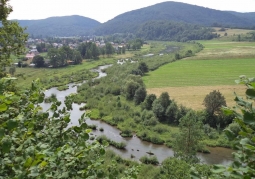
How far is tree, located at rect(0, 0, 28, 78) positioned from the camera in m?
10.9

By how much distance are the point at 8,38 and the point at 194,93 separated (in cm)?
3718

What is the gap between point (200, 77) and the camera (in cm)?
5697

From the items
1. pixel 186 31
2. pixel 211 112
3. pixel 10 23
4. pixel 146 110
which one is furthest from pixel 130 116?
pixel 186 31

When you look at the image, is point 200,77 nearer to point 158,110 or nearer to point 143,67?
point 143,67

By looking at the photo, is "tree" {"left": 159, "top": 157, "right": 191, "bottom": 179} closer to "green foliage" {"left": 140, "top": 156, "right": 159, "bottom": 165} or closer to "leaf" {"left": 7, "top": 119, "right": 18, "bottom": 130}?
"green foliage" {"left": 140, "top": 156, "right": 159, "bottom": 165}

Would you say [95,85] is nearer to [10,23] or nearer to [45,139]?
[10,23]

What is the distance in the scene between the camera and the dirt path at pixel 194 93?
126 ft

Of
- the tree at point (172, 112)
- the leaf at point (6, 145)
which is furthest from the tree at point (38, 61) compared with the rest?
the leaf at point (6, 145)

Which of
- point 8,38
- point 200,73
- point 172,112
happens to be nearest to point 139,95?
point 172,112

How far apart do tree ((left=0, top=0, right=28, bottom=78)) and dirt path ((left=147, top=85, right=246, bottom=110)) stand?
28.8 m

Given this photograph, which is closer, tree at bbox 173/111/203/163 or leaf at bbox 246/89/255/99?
leaf at bbox 246/89/255/99

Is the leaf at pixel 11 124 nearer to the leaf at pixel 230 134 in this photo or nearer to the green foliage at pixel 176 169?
the leaf at pixel 230 134

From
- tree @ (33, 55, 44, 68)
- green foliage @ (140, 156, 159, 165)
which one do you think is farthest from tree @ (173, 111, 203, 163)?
tree @ (33, 55, 44, 68)

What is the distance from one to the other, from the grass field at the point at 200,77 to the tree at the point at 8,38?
95.4 feet
